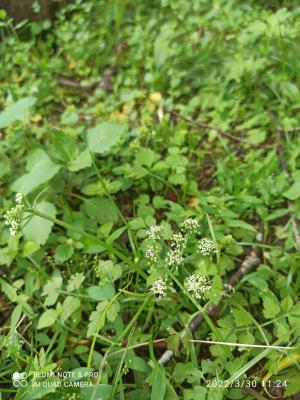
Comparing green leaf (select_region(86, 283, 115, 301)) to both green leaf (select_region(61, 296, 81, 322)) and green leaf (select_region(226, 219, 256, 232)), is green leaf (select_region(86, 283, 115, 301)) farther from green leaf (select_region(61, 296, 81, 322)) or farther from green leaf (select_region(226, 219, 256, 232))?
green leaf (select_region(226, 219, 256, 232))

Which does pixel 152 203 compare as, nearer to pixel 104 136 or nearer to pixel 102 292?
pixel 104 136

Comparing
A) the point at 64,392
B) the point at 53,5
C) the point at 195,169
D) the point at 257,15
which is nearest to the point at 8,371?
the point at 64,392

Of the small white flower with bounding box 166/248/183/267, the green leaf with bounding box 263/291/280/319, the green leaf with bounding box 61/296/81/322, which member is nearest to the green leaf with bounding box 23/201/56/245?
the green leaf with bounding box 61/296/81/322

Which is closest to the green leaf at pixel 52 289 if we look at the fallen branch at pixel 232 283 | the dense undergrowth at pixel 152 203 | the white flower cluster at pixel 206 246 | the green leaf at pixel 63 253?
the dense undergrowth at pixel 152 203

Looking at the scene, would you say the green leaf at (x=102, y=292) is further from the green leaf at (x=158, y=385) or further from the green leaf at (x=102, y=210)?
the green leaf at (x=102, y=210)

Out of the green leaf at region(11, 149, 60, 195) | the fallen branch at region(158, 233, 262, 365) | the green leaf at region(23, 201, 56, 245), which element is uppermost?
the green leaf at region(11, 149, 60, 195)

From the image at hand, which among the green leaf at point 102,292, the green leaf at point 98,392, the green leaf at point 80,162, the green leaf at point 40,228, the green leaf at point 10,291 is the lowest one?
the green leaf at point 98,392

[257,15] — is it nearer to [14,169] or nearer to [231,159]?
[231,159]

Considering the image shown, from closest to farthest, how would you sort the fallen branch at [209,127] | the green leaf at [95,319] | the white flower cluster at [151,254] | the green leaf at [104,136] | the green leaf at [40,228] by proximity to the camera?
the green leaf at [95,319], the white flower cluster at [151,254], the green leaf at [40,228], the green leaf at [104,136], the fallen branch at [209,127]
